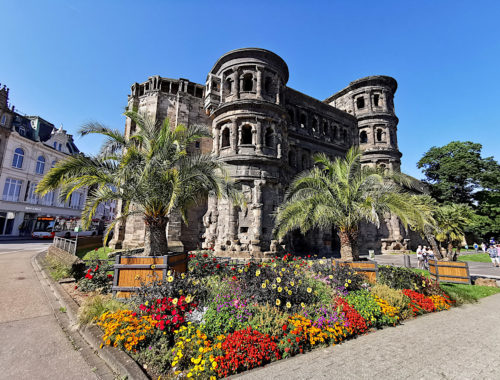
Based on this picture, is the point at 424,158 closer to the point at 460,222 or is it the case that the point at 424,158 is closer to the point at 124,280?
the point at 460,222

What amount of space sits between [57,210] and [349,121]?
4453 centimetres

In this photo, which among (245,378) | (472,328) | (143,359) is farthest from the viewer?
(472,328)

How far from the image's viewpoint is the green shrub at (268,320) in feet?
15.8

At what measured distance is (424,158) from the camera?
39.0 meters

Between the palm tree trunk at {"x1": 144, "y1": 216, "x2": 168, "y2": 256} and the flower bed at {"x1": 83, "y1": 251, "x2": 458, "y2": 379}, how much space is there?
273cm

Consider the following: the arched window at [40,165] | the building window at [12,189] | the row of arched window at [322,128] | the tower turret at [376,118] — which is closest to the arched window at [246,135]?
the row of arched window at [322,128]

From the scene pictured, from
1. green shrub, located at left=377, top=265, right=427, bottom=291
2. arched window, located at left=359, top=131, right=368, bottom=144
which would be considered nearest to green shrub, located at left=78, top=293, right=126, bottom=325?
green shrub, located at left=377, top=265, right=427, bottom=291

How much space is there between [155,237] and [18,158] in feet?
121

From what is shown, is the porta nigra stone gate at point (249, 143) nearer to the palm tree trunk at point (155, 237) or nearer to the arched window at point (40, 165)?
the palm tree trunk at point (155, 237)

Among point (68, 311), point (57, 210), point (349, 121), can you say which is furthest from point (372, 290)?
point (57, 210)

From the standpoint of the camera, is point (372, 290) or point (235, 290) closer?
point (235, 290)

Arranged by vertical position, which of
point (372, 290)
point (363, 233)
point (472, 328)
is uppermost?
point (363, 233)

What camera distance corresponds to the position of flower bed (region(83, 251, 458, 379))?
4.11 m

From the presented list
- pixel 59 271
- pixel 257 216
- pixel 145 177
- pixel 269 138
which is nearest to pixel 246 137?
pixel 269 138
